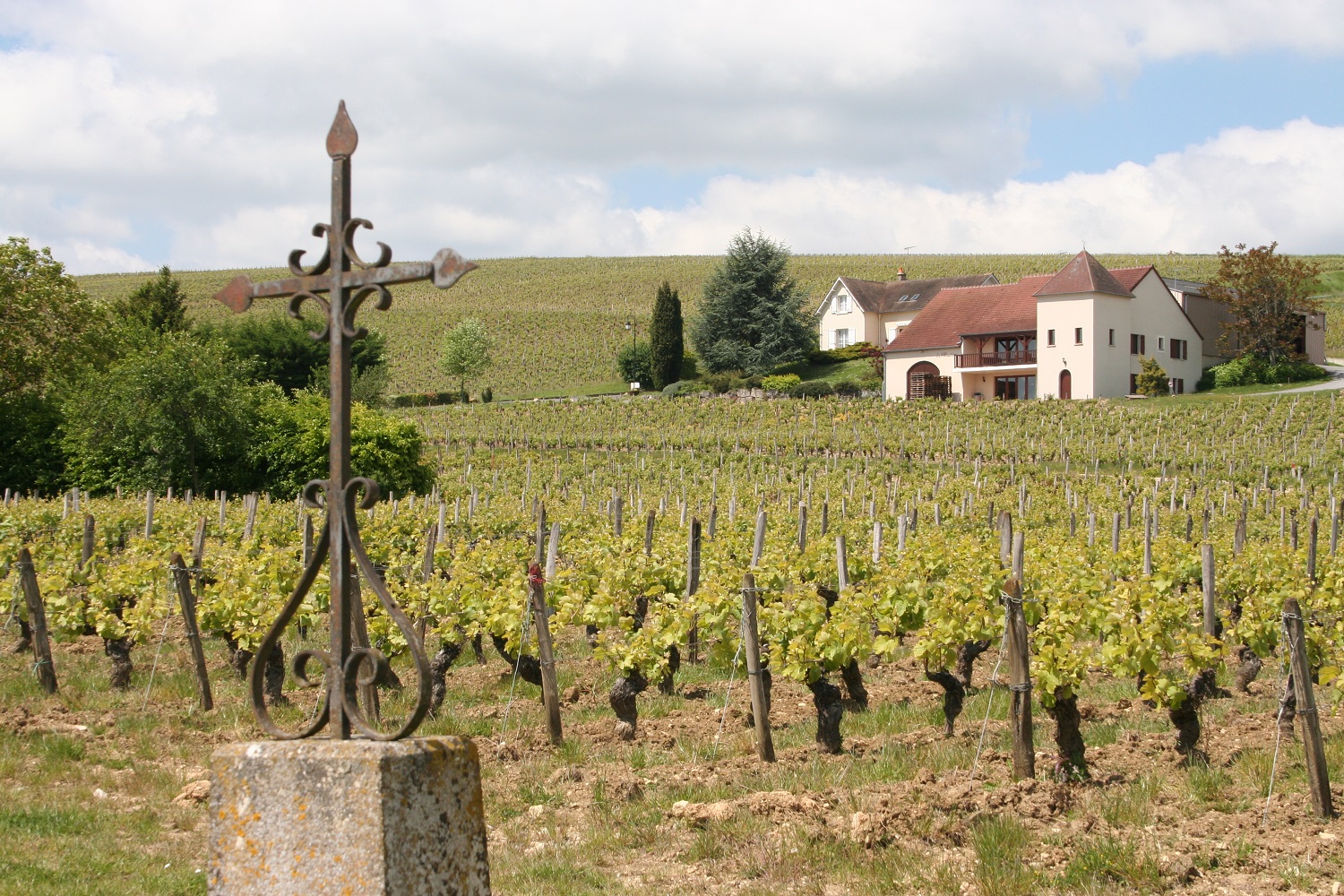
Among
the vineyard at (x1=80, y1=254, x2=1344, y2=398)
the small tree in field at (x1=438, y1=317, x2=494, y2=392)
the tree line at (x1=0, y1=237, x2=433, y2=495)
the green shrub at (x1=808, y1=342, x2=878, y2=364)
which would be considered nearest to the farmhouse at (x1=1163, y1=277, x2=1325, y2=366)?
the vineyard at (x1=80, y1=254, x2=1344, y2=398)

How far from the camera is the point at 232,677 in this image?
39.8ft

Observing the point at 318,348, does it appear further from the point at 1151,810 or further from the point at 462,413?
the point at 1151,810

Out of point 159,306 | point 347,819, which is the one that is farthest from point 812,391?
point 347,819

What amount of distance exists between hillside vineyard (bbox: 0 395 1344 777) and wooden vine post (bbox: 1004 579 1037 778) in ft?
0.68

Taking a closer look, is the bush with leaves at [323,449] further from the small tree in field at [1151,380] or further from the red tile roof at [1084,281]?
the small tree in field at [1151,380]

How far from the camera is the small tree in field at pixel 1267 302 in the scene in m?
60.2

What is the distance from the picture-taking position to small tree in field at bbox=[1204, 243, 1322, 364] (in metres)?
60.2

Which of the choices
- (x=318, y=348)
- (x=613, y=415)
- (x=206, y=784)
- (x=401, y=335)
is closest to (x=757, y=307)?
(x=613, y=415)

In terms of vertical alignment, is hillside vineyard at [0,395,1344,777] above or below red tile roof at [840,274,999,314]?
below

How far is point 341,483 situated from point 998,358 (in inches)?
2388

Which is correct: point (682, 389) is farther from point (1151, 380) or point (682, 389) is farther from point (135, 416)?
point (135, 416)

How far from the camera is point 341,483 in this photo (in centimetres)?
389

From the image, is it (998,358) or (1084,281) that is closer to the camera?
(1084,281)

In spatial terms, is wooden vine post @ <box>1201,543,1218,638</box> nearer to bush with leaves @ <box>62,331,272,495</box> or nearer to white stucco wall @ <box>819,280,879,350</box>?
bush with leaves @ <box>62,331,272,495</box>
